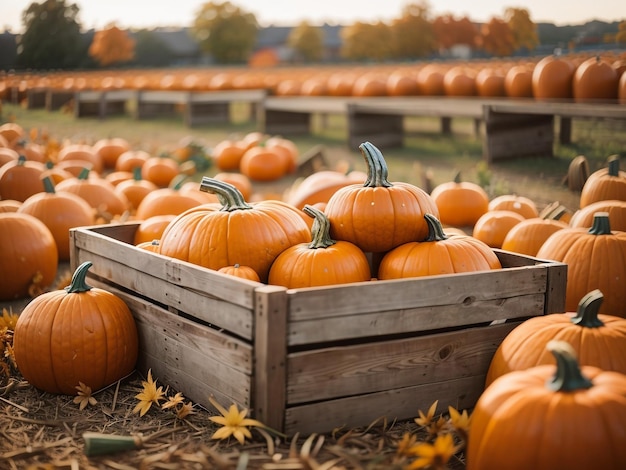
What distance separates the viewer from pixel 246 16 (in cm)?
4750

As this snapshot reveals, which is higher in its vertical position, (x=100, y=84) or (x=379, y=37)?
(x=379, y=37)

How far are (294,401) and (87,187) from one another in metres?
3.89

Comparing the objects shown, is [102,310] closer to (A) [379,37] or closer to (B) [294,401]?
(B) [294,401]

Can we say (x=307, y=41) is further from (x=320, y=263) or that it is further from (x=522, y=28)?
(x=320, y=263)

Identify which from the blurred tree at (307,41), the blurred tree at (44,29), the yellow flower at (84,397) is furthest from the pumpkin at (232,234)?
the blurred tree at (307,41)

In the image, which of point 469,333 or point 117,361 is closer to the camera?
point 469,333

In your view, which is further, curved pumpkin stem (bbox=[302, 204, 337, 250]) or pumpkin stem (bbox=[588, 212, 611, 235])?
pumpkin stem (bbox=[588, 212, 611, 235])

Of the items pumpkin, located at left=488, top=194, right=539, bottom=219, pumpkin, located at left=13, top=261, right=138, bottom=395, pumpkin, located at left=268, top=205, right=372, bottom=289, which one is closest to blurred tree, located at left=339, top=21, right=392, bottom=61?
pumpkin, located at left=488, top=194, right=539, bottom=219

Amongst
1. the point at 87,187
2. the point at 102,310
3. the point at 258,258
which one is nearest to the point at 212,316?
the point at 258,258

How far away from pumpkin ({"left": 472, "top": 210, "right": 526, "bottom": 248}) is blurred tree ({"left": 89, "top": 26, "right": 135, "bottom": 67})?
30.1 metres

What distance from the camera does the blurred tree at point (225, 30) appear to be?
46562mm

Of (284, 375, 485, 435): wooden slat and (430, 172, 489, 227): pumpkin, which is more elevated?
(430, 172, 489, 227): pumpkin

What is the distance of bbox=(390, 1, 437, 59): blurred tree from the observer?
62.4 feet

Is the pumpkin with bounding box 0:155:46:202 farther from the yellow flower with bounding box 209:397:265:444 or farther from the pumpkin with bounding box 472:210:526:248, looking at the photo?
the yellow flower with bounding box 209:397:265:444
